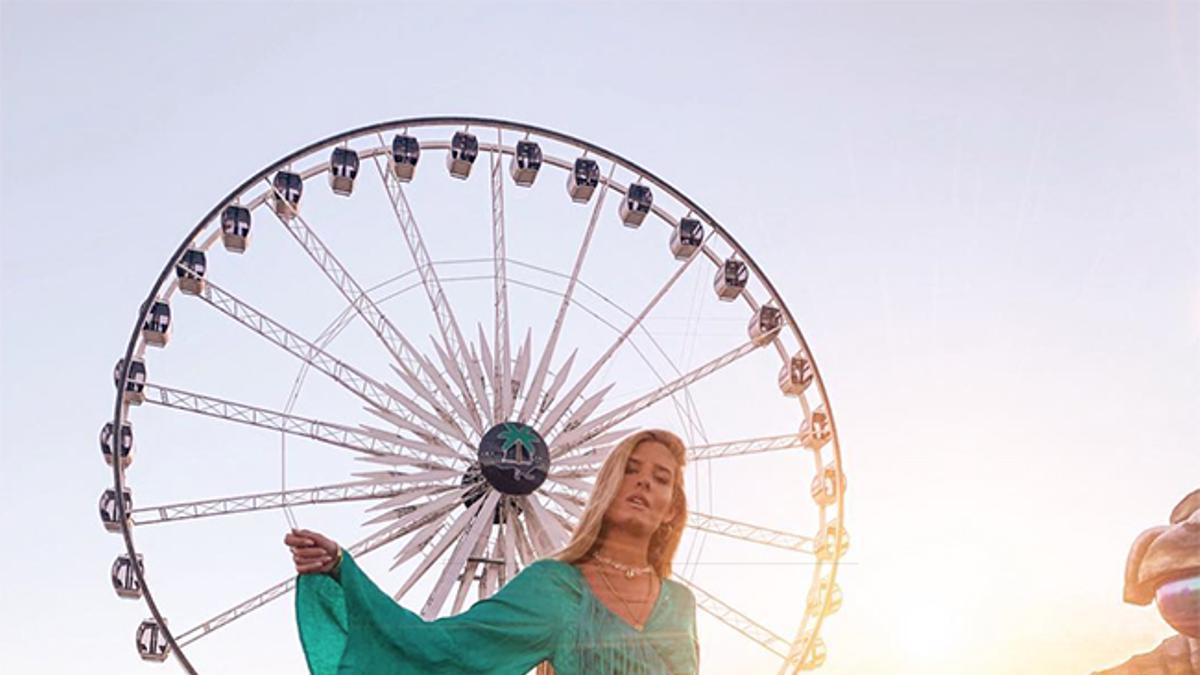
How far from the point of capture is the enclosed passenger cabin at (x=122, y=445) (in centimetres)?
1800

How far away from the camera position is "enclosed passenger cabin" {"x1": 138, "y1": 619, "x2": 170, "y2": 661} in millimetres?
17766

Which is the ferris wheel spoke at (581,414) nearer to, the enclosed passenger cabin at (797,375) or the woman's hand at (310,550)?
the enclosed passenger cabin at (797,375)

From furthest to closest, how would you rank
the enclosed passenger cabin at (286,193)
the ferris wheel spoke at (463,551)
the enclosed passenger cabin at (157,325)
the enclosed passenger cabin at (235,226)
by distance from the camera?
the enclosed passenger cabin at (286,193) → the enclosed passenger cabin at (235,226) → the enclosed passenger cabin at (157,325) → the ferris wheel spoke at (463,551)

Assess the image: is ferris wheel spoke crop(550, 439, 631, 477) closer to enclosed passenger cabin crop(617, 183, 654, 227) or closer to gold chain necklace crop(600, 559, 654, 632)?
enclosed passenger cabin crop(617, 183, 654, 227)

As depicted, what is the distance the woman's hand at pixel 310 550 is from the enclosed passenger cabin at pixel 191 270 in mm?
14938

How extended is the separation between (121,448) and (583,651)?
14.5 metres

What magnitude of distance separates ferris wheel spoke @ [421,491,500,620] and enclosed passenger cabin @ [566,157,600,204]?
4965 millimetres

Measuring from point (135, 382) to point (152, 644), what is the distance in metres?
3.17

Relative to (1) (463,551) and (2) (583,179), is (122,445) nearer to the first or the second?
(1) (463,551)

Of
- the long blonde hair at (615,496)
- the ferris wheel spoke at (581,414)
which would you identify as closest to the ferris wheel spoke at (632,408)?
the ferris wheel spoke at (581,414)

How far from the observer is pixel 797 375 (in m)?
20.0

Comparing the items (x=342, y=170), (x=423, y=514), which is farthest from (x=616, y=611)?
(x=342, y=170)

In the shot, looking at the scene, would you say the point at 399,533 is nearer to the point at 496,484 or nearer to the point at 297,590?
the point at 496,484

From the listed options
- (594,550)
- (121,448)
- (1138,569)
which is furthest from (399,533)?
(1138,569)
